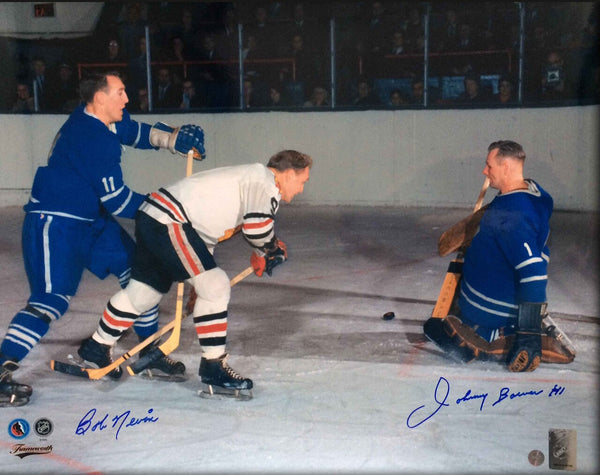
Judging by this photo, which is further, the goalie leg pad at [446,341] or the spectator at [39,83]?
the spectator at [39,83]

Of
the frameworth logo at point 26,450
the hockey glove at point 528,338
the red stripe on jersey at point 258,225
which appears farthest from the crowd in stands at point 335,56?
the frameworth logo at point 26,450

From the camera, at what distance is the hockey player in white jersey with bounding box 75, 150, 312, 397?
3.36 meters

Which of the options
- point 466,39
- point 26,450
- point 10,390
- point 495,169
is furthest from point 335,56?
point 26,450

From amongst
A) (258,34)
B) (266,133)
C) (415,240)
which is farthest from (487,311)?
(258,34)

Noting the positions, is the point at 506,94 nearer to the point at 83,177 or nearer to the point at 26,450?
the point at 83,177

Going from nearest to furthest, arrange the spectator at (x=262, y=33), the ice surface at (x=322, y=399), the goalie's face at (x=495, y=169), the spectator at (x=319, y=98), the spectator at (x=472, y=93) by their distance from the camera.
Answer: the ice surface at (x=322, y=399), the goalie's face at (x=495, y=169), the spectator at (x=472, y=93), the spectator at (x=319, y=98), the spectator at (x=262, y=33)

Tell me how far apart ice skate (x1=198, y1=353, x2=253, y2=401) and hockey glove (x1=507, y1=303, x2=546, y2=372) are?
1.29 m

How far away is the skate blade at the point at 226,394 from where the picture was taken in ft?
11.2

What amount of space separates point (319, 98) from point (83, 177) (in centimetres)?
740

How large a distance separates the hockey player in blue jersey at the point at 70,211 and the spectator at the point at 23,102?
7.75 metres

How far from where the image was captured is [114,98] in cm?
360

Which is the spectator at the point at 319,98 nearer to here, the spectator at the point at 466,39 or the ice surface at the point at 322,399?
the spectator at the point at 466,39

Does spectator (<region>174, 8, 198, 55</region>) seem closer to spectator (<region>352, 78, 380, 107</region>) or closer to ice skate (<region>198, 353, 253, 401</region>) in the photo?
spectator (<region>352, 78, 380, 107</region>)

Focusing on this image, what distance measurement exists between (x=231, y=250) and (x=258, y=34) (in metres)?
4.83
